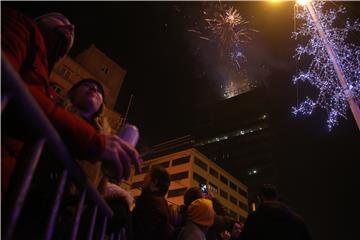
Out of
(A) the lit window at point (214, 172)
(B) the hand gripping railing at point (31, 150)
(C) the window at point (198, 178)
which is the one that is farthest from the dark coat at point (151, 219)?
(A) the lit window at point (214, 172)

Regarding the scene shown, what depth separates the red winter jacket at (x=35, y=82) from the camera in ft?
4.30

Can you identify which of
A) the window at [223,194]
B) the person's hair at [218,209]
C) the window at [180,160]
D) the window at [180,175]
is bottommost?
the person's hair at [218,209]

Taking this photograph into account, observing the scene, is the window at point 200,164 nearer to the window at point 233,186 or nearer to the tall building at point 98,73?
the window at point 233,186

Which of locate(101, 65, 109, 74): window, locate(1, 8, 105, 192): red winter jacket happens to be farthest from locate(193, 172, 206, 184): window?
locate(1, 8, 105, 192): red winter jacket

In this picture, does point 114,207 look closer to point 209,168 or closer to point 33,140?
point 33,140

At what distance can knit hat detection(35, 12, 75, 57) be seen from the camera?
6.06 ft

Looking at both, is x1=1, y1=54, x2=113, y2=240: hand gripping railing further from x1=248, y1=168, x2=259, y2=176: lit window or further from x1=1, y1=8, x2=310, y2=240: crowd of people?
x1=248, y1=168, x2=259, y2=176: lit window

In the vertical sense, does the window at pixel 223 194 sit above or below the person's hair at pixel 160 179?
above

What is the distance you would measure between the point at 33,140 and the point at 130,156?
49 cm

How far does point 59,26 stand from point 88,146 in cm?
94

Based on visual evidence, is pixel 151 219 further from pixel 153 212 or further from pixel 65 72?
pixel 65 72

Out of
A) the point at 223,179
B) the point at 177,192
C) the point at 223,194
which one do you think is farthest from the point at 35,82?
the point at 223,179

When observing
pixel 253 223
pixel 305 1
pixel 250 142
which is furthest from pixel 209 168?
pixel 253 223

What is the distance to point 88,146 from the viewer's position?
4.47ft
